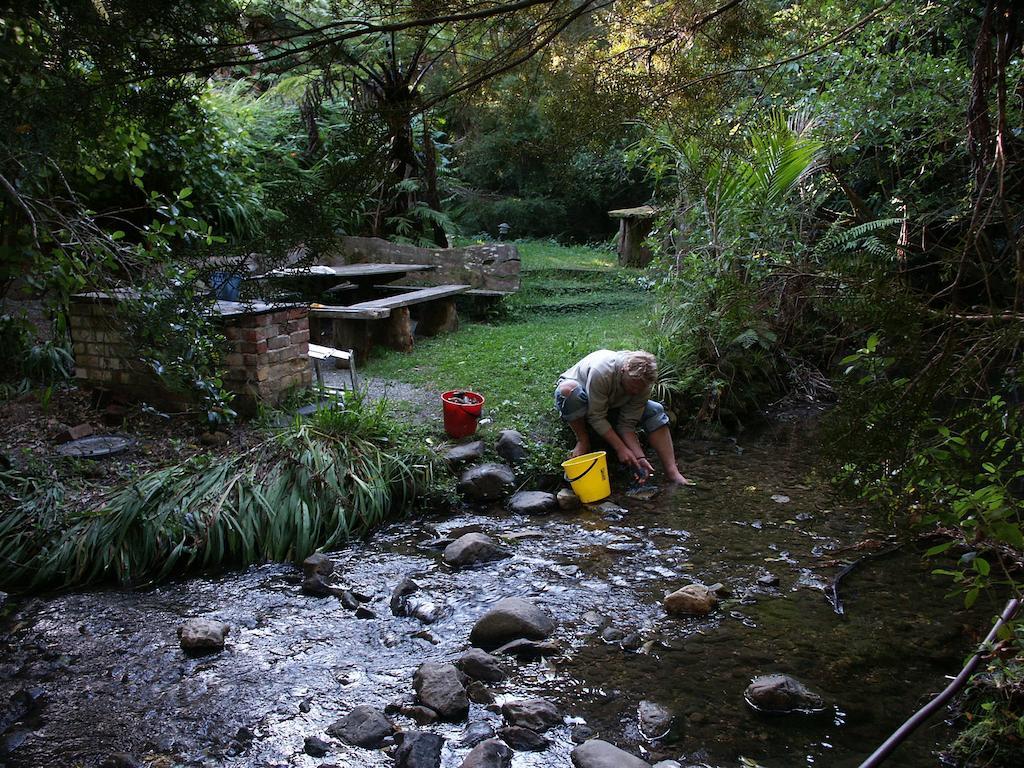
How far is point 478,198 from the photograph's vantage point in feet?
57.3

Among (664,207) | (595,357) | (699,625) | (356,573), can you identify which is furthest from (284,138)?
(699,625)

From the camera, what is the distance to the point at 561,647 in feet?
12.4

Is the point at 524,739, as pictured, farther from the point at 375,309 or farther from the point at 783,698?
the point at 375,309

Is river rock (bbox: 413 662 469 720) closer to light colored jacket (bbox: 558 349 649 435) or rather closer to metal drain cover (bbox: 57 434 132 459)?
light colored jacket (bbox: 558 349 649 435)

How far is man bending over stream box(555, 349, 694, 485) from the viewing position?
5.56 metres

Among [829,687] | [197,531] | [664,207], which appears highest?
[664,207]

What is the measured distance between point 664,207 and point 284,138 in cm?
611

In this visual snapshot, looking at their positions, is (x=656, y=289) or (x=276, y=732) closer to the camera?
(x=276, y=732)

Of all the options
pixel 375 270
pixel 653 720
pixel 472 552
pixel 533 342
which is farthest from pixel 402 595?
pixel 375 270

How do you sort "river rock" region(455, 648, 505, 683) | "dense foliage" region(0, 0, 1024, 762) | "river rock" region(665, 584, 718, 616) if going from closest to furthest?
1. "dense foliage" region(0, 0, 1024, 762)
2. "river rock" region(455, 648, 505, 683)
3. "river rock" region(665, 584, 718, 616)

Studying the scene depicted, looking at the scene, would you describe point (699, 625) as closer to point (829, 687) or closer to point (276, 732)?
point (829, 687)

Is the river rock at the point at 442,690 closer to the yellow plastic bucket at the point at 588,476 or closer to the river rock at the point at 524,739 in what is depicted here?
the river rock at the point at 524,739

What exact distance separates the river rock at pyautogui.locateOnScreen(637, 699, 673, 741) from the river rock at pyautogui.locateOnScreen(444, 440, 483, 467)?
2.69 metres

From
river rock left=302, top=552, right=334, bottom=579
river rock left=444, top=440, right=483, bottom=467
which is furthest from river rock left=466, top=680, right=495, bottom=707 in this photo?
river rock left=444, top=440, right=483, bottom=467
